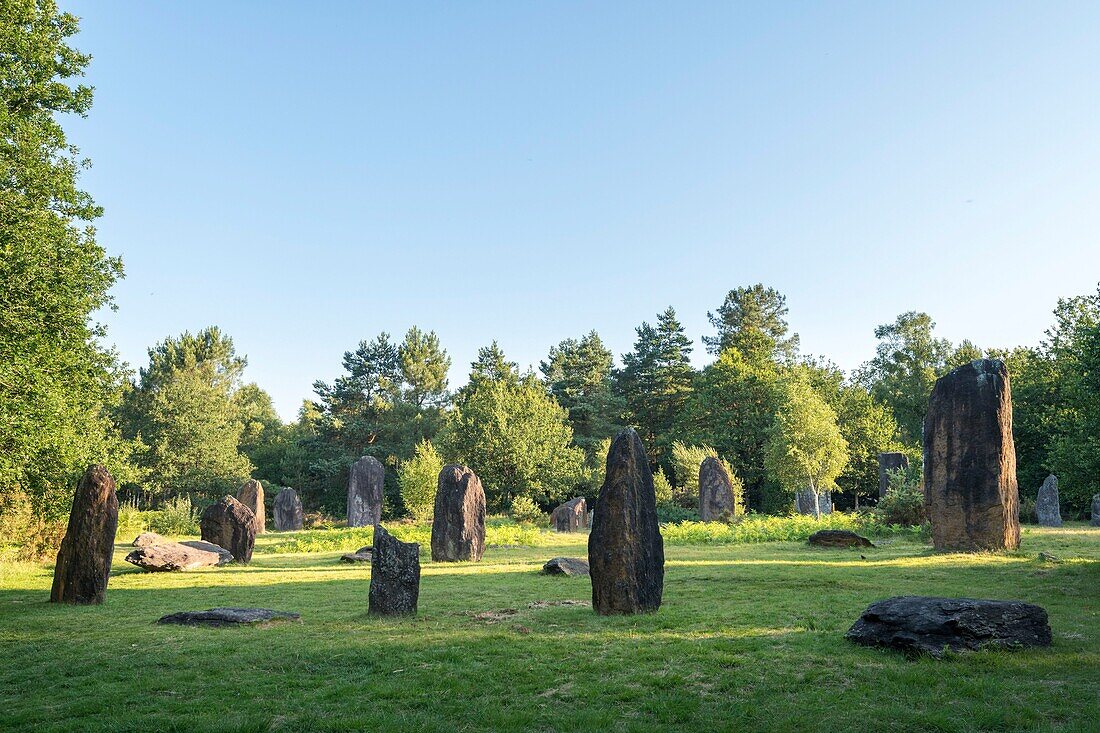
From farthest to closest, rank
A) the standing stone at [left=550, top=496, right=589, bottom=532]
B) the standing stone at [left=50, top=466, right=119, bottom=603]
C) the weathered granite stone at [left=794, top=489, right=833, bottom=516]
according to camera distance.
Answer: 1. the weathered granite stone at [left=794, top=489, right=833, bottom=516]
2. the standing stone at [left=550, top=496, right=589, bottom=532]
3. the standing stone at [left=50, top=466, right=119, bottom=603]

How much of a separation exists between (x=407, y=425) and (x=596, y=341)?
20.4 metres

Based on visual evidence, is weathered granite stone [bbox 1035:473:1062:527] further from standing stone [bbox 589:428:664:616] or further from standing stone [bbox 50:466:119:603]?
standing stone [bbox 50:466:119:603]

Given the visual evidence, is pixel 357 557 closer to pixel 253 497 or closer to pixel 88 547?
pixel 88 547

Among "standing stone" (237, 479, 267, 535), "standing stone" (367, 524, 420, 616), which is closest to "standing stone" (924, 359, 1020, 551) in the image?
"standing stone" (367, 524, 420, 616)

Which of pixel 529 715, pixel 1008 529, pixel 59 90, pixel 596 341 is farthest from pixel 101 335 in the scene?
pixel 596 341

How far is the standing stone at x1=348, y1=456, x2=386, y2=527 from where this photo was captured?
39.3 metres

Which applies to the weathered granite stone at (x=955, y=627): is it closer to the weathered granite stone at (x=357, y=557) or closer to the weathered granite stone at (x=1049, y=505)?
the weathered granite stone at (x=357, y=557)

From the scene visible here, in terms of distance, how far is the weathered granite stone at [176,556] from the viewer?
1805 cm

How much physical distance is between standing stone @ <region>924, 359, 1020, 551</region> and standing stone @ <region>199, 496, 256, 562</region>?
769 inches

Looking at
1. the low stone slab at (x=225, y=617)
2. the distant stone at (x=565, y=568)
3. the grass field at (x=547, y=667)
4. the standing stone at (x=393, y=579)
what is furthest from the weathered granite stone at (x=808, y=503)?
the low stone slab at (x=225, y=617)

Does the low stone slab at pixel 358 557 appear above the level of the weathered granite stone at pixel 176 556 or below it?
below

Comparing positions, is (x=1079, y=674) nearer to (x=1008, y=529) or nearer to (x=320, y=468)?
(x=1008, y=529)

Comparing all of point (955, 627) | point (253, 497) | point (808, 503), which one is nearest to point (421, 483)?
point (253, 497)

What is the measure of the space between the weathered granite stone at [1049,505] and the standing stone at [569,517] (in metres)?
20.9
